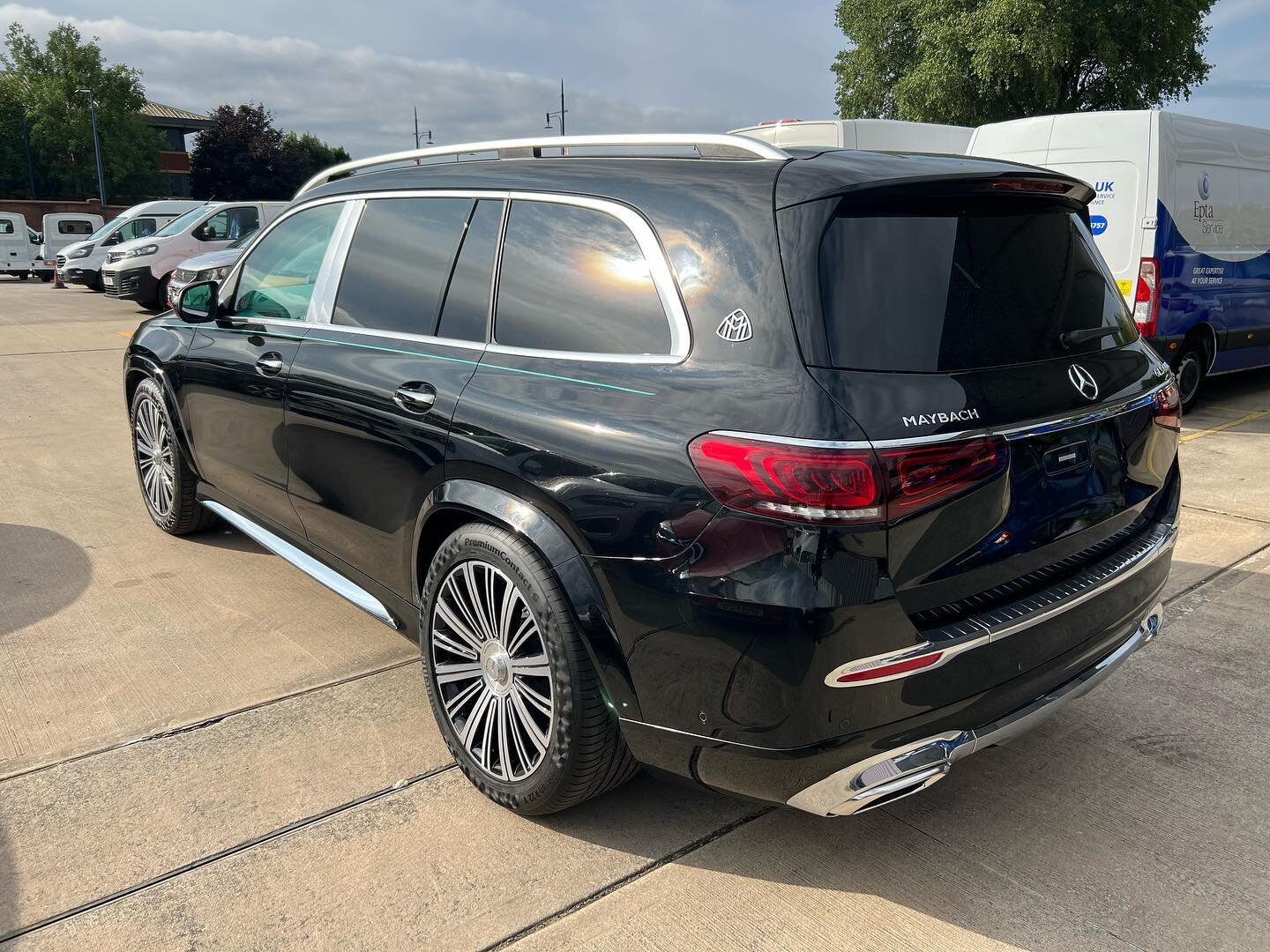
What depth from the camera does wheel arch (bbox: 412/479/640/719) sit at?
240 centimetres

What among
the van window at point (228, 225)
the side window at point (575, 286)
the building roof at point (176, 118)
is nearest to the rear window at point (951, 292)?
the side window at point (575, 286)

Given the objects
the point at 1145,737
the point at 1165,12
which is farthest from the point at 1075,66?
the point at 1145,737

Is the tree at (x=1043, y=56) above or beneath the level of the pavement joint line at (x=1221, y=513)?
above

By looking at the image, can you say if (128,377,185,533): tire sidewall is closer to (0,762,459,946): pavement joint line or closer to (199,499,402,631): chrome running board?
(199,499,402,631): chrome running board

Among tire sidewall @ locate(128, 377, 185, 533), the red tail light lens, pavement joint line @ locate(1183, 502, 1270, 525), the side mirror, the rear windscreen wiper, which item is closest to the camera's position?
the red tail light lens

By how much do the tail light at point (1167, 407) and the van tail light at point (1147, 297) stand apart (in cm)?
551

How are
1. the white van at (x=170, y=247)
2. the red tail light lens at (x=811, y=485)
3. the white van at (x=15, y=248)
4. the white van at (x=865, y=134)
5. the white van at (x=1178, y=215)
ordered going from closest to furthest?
the red tail light lens at (x=811, y=485)
the white van at (x=1178, y=215)
the white van at (x=865, y=134)
the white van at (x=170, y=247)
the white van at (x=15, y=248)

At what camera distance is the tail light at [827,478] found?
2.09m

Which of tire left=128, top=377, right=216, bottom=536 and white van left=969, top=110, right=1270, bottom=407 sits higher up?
white van left=969, top=110, right=1270, bottom=407

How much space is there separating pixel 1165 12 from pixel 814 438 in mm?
24884

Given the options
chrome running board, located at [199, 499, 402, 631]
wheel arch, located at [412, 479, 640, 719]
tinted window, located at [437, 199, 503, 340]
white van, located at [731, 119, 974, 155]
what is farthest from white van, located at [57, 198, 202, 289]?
wheel arch, located at [412, 479, 640, 719]

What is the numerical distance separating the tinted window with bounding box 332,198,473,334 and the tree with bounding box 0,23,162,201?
55.1 meters

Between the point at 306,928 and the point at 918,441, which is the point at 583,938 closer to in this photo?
the point at 306,928

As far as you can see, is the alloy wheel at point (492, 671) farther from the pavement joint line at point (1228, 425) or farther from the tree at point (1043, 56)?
the tree at point (1043, 56)
